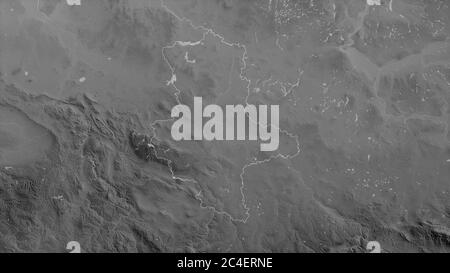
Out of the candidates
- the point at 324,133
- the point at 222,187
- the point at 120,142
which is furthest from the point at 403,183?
the point at 120,142

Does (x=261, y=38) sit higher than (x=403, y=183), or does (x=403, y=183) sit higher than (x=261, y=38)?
(x=261, y=38)

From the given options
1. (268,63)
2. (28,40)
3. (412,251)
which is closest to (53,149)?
(28,40)

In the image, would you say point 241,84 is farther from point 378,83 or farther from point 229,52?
point 378,83

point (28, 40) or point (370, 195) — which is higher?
point (28, 40)
